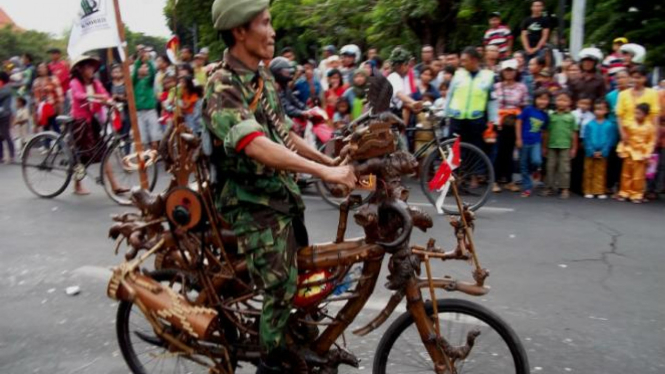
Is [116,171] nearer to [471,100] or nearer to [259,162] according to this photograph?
[471,100]

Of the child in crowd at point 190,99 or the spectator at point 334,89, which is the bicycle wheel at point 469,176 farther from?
the child in crowd at point 190,99

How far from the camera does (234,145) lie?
2814mm

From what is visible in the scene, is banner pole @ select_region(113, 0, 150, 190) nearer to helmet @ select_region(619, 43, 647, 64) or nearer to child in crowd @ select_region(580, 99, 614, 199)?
child in crowd @ select_region(580, 99, 614, 199)

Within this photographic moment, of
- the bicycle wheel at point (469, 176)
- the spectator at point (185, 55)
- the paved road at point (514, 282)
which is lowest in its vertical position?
the paved road at point (514, 282)

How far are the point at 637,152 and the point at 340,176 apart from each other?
6877 mm

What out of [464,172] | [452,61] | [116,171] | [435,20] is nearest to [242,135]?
[464,172]

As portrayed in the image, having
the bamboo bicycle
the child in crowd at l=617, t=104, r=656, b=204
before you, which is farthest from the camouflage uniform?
the child in crowd at l=617, t=104, r=656, b=204

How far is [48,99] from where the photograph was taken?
1315cm

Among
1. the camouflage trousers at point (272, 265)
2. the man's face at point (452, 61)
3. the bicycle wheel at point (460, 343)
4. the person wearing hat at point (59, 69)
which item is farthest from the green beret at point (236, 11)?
the person wearing hat at point (59, 69)

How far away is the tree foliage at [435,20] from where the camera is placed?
11961mm

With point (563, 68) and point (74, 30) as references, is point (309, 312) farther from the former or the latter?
point (563, 68)

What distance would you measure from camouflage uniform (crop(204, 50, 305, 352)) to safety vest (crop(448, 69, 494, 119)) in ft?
19.4

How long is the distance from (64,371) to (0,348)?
69cm

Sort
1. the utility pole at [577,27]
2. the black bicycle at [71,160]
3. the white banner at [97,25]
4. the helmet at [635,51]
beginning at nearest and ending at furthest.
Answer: the white banner at [97,25]
the black bicycle at [71,160]
the helmet at [635,51]
the utility pole at [577,27]
